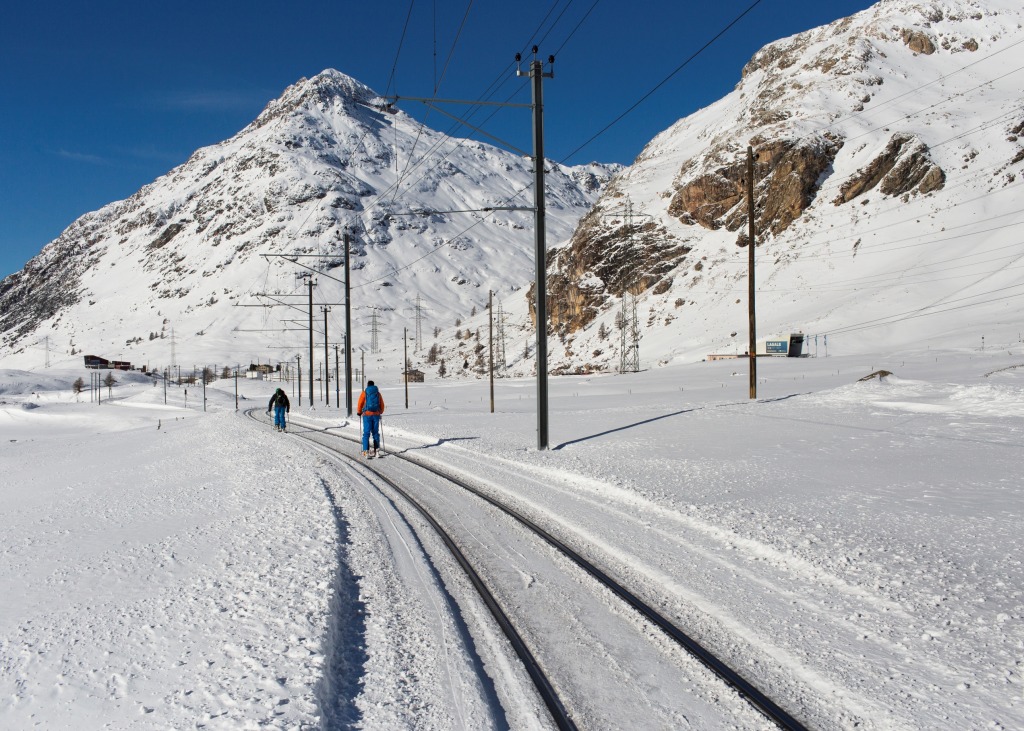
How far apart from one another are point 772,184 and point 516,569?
115 meters

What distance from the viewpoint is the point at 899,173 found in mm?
95938

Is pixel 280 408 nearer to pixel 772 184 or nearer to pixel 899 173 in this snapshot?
pixel 899 173

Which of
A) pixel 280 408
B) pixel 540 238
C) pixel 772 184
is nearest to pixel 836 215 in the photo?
pixel 772 184

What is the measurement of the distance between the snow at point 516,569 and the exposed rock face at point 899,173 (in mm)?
95868

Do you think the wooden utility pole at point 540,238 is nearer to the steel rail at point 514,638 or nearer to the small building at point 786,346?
the steel rail at point 514,638

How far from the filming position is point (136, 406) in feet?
291

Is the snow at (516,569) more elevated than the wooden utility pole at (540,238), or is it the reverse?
the wooden utility pole at (540,238)

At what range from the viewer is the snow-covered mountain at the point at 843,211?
76875 mm

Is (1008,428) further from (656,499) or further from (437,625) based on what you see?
(437,625)

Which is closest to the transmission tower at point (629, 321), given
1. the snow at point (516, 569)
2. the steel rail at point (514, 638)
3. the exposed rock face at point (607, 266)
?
the exposed rock face at point (607, 266)

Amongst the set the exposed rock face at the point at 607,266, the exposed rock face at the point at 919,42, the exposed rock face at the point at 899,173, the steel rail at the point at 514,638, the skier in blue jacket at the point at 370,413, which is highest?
the exposed rock face at the point at 919,42

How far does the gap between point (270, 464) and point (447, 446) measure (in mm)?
4739

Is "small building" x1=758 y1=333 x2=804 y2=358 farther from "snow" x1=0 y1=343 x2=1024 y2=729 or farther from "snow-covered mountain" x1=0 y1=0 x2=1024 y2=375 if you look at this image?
"snow" x1=0 y1=343 x2=1024 y2=729

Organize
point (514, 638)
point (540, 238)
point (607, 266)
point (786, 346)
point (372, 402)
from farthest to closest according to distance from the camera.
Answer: point (607, 266) < point (786, 346) < point (372, 402) < point (540, 238) < point (514, 638)
